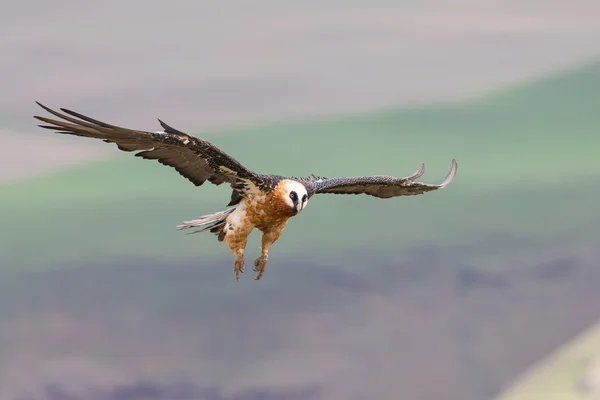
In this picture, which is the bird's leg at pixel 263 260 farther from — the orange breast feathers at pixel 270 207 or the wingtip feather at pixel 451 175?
the wingtip feather at pixel 451 175

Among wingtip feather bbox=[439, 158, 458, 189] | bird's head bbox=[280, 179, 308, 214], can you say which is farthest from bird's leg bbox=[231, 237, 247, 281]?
wingtip feather bbox=[439, 158, 458, 189]

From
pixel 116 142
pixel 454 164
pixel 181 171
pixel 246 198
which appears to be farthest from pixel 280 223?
pixel 454 164

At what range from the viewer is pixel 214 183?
23391mm

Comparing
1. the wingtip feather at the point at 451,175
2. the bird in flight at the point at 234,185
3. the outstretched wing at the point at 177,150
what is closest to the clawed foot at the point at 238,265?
the bird in flight at the point at 234,185

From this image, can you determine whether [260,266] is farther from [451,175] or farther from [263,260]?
[451,175]

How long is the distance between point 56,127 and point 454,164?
1168 centimetres

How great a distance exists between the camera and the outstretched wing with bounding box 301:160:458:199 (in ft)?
78.3

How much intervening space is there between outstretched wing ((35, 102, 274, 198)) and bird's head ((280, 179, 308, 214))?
35 cm

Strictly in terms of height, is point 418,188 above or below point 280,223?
above

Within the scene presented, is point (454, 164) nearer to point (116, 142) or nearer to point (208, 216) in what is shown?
point (208, 216)

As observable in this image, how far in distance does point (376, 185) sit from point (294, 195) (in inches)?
159

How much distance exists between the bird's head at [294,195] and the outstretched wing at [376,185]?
0.55m

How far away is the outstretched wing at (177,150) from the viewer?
20.5 meters

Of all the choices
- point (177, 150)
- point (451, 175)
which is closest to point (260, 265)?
point (177, 150)
